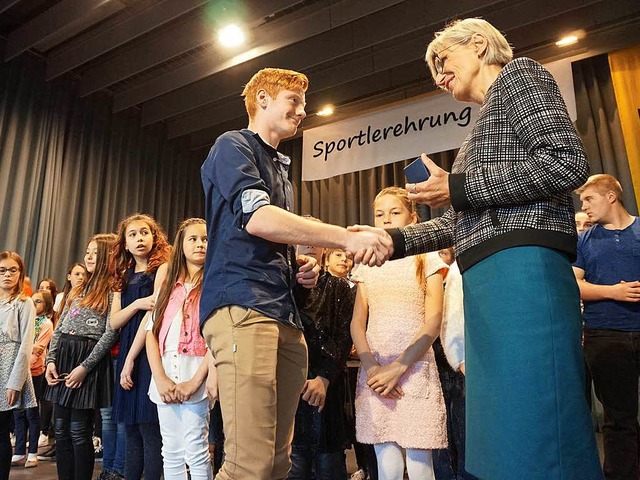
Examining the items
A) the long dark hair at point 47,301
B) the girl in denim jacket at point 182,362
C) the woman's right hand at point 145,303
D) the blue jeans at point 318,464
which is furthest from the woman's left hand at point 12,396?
the long dark hair at point 47,301

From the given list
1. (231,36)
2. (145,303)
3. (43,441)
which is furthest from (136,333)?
(231,36)

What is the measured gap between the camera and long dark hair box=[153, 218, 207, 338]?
89.0 inches

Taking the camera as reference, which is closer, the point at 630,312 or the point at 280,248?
the point at 280,248

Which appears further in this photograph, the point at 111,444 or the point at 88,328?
the point at 111,444

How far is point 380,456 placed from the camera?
1.93 meters

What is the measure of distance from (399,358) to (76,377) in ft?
5.15

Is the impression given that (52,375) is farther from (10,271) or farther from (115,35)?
(115,35)

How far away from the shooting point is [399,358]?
6.37 ft

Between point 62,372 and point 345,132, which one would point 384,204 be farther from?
point 345,132

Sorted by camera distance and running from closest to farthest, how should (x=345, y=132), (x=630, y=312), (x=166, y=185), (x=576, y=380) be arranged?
(x=576, y=380), (x=630, y=312), (x=345, y=132), (x=166, y=185)

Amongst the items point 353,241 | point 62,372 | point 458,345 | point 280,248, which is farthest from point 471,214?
point 62,372

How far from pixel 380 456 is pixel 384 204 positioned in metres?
1.00

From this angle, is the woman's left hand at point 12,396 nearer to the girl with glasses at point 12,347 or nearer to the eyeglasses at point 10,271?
the girl with glasses at point 12,347

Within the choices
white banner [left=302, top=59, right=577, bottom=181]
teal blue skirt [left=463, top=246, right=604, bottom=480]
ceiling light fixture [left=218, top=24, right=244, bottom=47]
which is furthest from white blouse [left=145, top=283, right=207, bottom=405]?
white banner [left=302, top=59, right=577, bottom=181]
